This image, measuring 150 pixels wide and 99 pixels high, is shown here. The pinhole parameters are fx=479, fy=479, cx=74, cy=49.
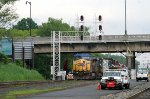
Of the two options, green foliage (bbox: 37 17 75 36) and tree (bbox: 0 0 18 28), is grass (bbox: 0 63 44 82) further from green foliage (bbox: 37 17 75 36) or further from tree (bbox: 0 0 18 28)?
green foliage (bbox: 37 17 75 36)

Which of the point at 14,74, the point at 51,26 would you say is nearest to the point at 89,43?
the point at 14,74

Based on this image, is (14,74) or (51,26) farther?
(51,26)

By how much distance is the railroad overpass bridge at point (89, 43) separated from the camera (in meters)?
81.2

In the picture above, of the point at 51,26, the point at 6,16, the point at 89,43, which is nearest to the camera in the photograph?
the point at 6,16

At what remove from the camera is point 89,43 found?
3307 inches

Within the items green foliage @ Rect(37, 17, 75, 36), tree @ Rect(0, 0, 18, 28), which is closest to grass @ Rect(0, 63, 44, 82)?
tree @ Rect(0, 0, 18, 28)

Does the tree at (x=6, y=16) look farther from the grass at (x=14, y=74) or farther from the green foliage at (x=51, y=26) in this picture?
the green foliage at (x=51, y=26)

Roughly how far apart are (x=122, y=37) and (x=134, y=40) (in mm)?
2125

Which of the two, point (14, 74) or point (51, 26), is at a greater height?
point (51, 26)

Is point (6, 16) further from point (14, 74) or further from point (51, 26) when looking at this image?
point (51, 26)

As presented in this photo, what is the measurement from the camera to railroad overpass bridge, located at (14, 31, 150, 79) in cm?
8125

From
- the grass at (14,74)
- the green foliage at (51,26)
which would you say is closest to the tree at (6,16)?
the grass at (14,74)

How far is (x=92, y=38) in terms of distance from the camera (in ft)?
268

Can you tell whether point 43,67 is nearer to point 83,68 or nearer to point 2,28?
point 83,68
